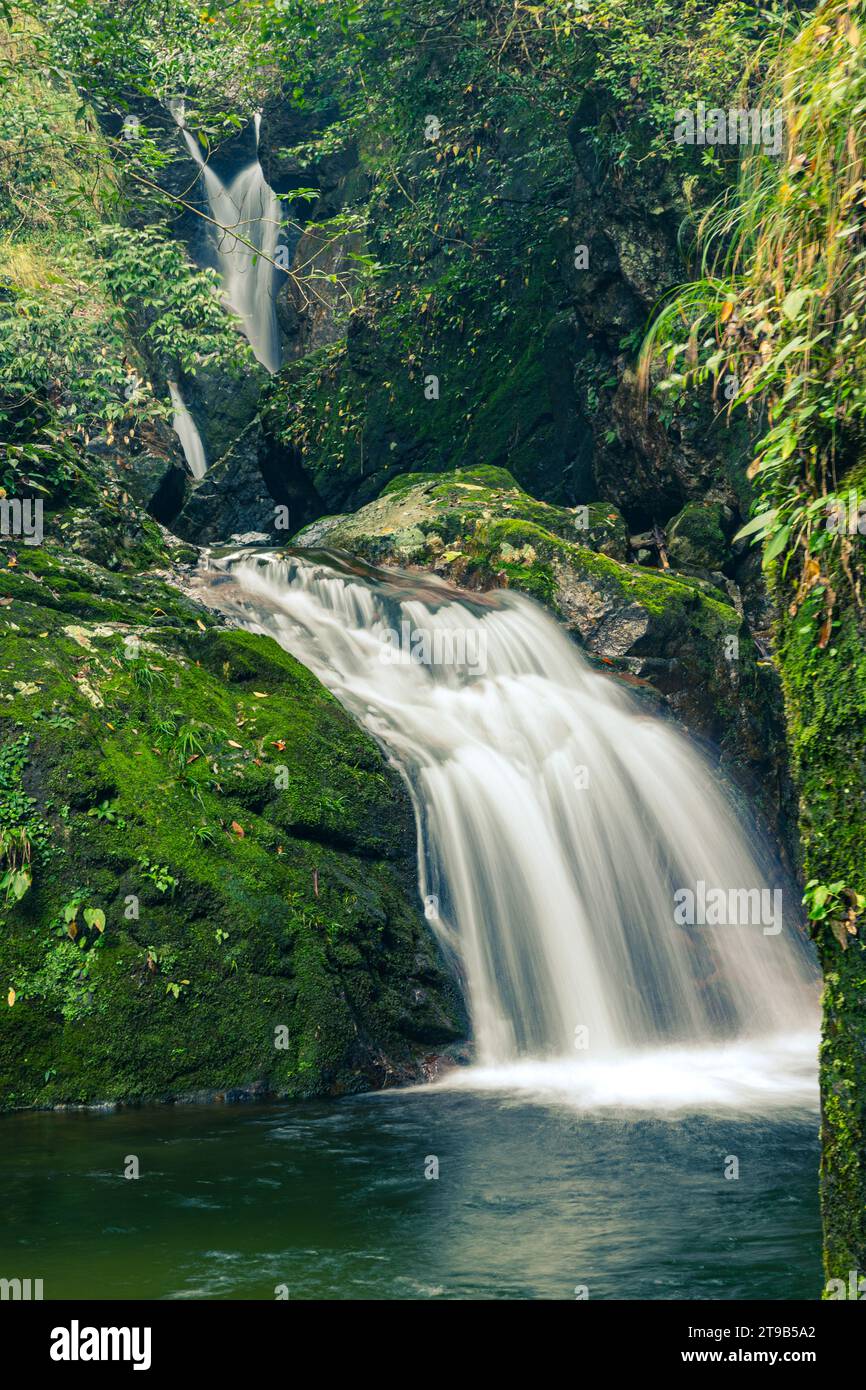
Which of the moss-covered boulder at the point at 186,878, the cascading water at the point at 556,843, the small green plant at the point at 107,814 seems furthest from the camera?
the cascading water at the point at 556,843

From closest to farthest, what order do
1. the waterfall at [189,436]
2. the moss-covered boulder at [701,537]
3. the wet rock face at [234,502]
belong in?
the moss-covered boulder at [701,537] → the wet rock face at [234,502] → the waterfall at [189,436]

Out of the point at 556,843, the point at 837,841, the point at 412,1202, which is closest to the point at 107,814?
the point at 412,1202

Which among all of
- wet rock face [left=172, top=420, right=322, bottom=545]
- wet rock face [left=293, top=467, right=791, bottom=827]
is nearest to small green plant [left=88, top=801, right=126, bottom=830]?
wet rock face [left=293, top=467, right=791, bottom=827]

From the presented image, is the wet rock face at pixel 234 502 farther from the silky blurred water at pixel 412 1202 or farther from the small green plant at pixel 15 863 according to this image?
the silky blurred water at pixel 412 1202

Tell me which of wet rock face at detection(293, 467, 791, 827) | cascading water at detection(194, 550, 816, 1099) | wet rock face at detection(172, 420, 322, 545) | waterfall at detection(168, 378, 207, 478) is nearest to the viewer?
cascading water at detection(194, 550, 816, 1099)

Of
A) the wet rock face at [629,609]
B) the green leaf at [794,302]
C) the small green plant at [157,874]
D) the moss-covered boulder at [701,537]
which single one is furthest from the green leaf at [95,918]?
the moss-covered boulder at [701,537]

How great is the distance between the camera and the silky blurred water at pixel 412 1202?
3.93 meters

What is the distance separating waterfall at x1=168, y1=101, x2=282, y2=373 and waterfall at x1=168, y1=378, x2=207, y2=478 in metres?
2.81

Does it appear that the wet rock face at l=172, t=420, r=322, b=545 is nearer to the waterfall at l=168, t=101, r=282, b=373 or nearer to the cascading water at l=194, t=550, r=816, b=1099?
the cascading water at l=194, t=550, r=816, b=1099

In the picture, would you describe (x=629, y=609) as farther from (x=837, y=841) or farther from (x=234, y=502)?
(x=234, y=502)

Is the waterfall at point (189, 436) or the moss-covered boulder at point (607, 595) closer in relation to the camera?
the moss-covered boulder at point (607, 595)

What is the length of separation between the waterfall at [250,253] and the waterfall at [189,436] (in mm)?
2811

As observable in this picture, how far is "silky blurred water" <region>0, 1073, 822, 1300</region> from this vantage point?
3930mm

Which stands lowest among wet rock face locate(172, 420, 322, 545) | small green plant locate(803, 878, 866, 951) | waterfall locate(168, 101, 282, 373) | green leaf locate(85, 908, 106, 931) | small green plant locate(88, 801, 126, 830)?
small green plant locate(803, 878, 866, 951)
